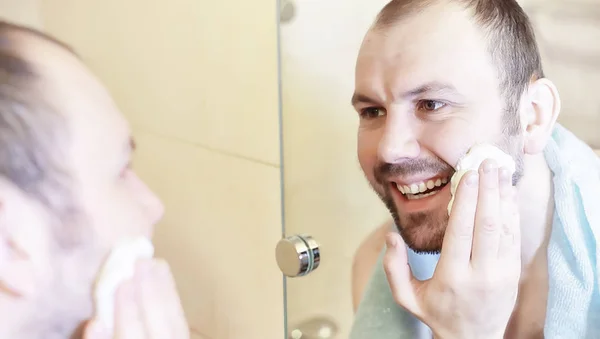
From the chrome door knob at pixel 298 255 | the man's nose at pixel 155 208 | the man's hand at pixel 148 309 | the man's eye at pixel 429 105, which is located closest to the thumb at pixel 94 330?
the man's hand at pixel 148 309

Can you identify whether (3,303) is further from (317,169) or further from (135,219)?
(317,169)

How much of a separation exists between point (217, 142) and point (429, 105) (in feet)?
1.03

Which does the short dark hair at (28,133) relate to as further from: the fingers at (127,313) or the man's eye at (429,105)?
the man's eye at (429,105)

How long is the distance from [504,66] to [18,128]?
41 centimetres

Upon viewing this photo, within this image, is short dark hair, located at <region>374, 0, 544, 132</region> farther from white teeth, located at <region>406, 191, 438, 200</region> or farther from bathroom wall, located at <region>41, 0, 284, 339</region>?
bathroom wall, located at <region>41, 0, 284, 339</region>

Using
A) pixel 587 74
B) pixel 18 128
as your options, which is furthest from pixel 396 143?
pixel 18 128

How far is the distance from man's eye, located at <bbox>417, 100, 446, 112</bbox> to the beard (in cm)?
5

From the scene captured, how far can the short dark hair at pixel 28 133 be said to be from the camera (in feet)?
1.44

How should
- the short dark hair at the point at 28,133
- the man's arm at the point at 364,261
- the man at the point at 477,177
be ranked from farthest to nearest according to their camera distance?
the man's arm at the point at 364,261
the man at the point at 477,177
the short dark hair at the point at 28,133

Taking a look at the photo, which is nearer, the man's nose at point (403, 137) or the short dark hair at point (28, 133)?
the short dark hair at point (28, 133)

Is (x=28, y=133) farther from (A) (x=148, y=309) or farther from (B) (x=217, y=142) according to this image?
(B) (x=217, y=142)

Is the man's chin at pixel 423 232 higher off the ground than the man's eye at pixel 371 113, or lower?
lower

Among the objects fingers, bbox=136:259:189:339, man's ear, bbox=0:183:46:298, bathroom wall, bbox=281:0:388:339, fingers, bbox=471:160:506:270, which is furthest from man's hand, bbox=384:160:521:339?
man's ear, bbox=0:183:46:298

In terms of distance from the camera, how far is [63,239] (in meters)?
0.47
